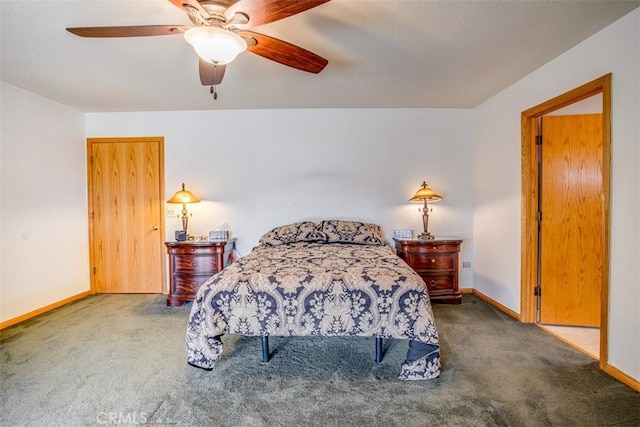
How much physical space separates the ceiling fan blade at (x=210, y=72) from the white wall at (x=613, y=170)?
2731 mm

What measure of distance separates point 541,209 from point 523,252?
0.47 m

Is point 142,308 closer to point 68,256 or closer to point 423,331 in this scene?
point 68,256

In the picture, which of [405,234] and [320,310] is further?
[405,234]

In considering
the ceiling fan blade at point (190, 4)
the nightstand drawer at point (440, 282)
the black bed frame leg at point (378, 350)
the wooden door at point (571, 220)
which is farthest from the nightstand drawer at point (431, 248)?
the ceiling fan blade at point (190, 4)

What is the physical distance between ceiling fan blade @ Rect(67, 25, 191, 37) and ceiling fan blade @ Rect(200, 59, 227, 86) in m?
0.29

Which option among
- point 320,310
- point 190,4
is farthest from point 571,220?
point 190,4

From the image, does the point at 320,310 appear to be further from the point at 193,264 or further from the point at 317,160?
the point at 317,160

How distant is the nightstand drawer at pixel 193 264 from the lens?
338 centimetres

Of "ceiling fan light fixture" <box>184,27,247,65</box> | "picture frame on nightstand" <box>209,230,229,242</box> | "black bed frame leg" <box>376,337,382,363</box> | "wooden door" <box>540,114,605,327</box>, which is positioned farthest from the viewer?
"picture frame on nightstand" <box>209,230,229,242</box>

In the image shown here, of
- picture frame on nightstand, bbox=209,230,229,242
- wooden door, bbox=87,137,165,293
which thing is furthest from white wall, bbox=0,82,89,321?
picture frame on nightstand, bbox=209,230,229,242

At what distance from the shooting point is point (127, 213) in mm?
3811

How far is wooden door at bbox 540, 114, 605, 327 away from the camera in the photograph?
2.64 metres

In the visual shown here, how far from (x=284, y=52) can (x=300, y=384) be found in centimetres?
221

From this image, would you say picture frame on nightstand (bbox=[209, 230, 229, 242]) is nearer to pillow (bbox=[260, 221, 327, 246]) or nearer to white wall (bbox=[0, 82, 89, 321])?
pillow (bbox=[260, 221, 327, 246])
